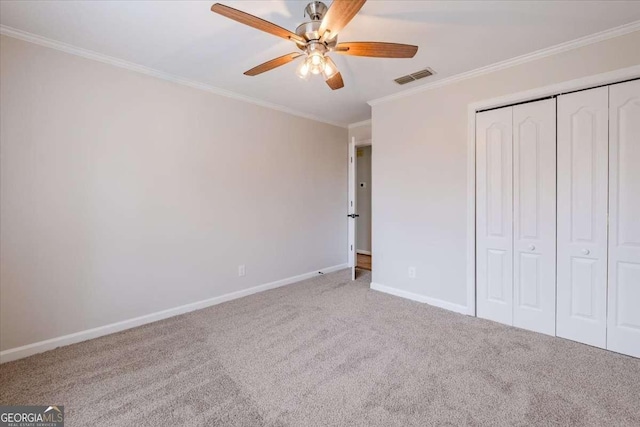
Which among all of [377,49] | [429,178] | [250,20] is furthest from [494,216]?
[250,20]

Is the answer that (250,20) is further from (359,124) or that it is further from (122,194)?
(359,124)

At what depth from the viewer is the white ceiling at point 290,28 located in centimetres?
185

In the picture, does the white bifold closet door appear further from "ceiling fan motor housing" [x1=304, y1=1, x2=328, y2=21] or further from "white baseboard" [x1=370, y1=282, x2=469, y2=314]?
"ceiling fan motor housing" [x1=304, y1=1, x2=328, y2=21]

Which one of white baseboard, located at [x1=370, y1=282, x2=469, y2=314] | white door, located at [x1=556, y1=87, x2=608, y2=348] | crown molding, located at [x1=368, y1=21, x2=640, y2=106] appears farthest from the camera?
white baseboard, located at [x1=370, y1=282, x2=469, y2=314]

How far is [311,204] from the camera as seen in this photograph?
14.1ft

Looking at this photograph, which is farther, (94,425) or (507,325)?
(507,325)

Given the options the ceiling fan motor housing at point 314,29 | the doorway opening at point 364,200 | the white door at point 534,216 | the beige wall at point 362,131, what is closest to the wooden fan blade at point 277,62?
the ceiling fan motor housing at point 314,29

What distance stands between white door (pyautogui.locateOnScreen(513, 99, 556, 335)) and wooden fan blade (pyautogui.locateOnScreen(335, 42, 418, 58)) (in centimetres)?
155

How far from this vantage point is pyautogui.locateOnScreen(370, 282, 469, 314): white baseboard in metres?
2.97

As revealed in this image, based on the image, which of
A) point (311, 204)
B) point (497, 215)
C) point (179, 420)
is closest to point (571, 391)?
point (497, 215)

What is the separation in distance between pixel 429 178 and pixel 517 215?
0.93 metres

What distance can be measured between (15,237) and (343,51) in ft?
9.13

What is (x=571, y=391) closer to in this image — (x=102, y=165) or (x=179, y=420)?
(x=179, y=420)

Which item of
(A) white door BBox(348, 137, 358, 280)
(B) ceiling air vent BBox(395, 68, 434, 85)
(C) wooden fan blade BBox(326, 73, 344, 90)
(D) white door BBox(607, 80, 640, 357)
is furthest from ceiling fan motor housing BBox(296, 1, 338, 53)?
(A) white door BBox(348, 137, 358, 280)
